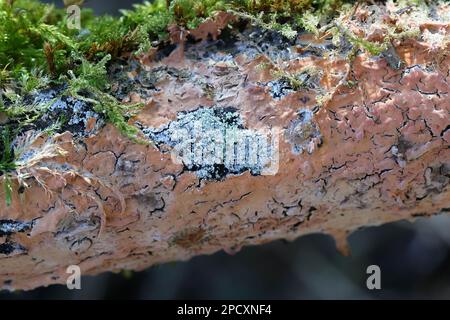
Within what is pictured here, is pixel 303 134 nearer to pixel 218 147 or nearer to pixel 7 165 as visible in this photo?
pixel 218 147

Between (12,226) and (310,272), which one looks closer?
(12,226)

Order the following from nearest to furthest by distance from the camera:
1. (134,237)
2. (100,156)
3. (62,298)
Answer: (100,156) → (134,237) → (62,298)

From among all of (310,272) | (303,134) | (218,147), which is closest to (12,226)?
(218,147)

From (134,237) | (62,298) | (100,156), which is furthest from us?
(62,298)

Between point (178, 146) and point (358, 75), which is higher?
point (358, 75)

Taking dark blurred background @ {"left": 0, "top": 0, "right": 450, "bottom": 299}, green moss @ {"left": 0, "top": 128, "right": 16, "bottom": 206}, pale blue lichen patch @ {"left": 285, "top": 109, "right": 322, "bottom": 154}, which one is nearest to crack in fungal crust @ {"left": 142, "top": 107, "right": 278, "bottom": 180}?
pale blue lichen patch @ {"left": 285, "top": 109, "right": 322, "bottom": 154}

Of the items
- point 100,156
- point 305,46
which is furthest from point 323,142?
point 100,156

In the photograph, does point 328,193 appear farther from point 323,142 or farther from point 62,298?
point 62,298
